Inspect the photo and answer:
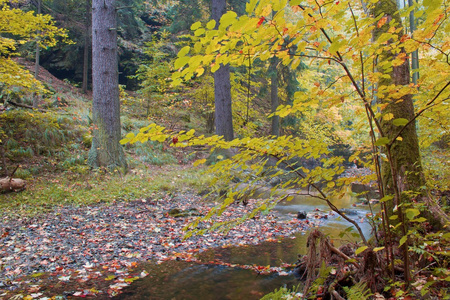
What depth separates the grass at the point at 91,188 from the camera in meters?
5.70

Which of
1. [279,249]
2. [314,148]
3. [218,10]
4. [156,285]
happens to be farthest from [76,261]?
[218,10]

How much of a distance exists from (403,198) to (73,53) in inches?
642

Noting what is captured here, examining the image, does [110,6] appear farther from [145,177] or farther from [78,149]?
[145,177]

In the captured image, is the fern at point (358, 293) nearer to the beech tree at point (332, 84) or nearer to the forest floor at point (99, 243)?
the beech tree at point (332, 84)

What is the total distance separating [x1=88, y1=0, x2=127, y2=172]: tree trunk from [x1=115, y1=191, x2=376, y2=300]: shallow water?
4925mm

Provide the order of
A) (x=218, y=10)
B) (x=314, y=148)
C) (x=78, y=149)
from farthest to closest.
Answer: (x=218, y=10) → (x=78, y=149) → (x=314, y=148)

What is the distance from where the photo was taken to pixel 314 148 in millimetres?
2082

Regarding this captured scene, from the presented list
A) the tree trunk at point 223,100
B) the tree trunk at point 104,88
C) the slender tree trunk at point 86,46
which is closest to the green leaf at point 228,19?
the tree trunk at point 104,88

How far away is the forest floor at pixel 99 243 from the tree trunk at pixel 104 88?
6.95 ft

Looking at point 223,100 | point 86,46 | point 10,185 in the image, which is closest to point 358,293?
point 10,185

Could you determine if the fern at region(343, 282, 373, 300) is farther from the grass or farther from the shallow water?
the grass

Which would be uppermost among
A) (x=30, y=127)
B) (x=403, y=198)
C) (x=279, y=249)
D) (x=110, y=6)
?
(x=110, y=6)

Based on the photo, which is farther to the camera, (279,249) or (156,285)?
(279,249)

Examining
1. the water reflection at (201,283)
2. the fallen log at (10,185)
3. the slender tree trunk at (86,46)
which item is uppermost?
the slender tree trunk at (86,46)
